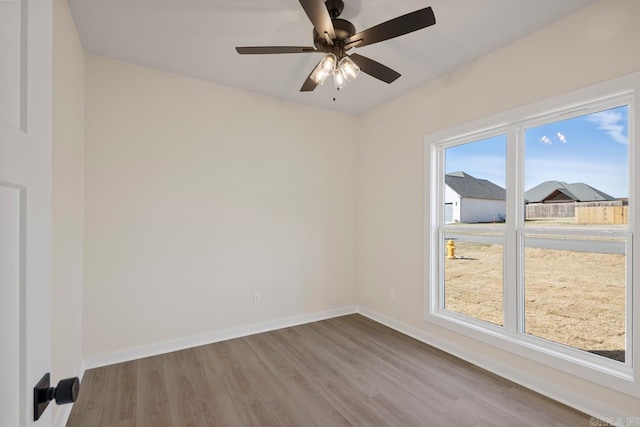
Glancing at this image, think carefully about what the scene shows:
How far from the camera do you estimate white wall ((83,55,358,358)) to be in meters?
2.71

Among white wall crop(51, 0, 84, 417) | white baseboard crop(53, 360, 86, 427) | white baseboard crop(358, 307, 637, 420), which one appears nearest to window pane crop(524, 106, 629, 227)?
white baseboard crop(358, 307, 637, 420)

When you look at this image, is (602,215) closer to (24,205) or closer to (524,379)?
(524,379)

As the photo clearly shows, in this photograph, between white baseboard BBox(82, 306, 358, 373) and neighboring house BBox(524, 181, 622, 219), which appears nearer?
neighboring house BBox(524, 181, 622, 219)

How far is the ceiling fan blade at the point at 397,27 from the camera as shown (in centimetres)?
158

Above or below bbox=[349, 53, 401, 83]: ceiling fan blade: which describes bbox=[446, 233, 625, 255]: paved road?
below

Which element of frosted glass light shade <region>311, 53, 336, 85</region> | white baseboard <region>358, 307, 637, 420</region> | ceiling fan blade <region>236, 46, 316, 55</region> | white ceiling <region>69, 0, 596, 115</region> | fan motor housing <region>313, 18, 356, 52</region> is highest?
white ceiling <region>69, 0, 596, 115</region>

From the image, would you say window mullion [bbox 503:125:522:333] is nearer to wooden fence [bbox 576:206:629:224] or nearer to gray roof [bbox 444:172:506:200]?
gray roof [bbox 444:172:506:200]

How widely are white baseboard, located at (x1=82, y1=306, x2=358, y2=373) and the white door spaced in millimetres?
2423

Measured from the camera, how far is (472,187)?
3055mm

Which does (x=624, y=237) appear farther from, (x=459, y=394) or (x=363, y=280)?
(x=363, y=280)

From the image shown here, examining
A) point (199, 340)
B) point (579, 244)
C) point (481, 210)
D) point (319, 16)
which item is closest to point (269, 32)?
point (319, 16)

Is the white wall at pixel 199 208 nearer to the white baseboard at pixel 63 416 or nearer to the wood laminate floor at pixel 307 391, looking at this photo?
the wood laminate floor at pixel 307 391

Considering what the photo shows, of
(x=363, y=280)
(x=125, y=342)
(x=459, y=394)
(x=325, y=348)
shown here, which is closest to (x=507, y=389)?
(x=459, y=394)

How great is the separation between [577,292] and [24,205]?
312 centimetres
